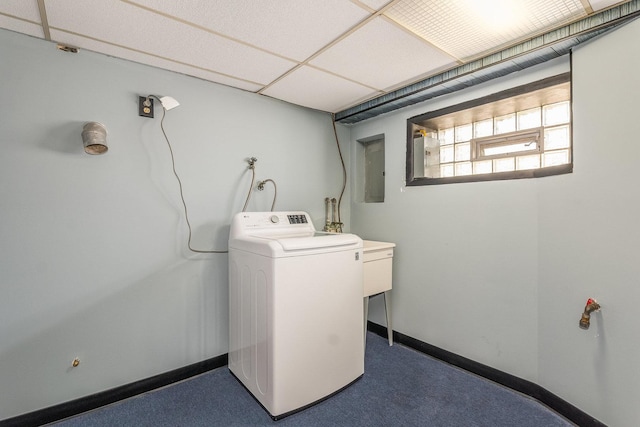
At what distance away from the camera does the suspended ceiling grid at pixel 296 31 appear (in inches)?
52.3

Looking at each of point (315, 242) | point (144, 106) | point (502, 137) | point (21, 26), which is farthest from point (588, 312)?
point (21, 26)

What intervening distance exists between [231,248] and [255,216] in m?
0.28

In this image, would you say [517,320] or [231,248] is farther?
[231,248]

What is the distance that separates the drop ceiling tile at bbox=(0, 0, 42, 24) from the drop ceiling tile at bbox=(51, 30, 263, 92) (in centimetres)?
11

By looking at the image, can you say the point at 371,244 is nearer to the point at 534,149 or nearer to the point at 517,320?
the point at 517,320

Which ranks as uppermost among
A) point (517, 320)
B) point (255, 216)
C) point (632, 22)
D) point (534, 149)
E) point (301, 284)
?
point (632, 22)

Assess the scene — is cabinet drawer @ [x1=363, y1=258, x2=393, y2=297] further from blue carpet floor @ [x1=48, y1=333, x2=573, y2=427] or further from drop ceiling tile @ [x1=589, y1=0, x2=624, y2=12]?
drop ceiling tile @ [x1=589, y1=0, x2=624, y2=12]

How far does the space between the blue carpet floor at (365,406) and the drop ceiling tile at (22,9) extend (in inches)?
80.7

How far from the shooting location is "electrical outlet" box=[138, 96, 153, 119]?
1.87 m

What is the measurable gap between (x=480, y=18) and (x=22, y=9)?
2100 millimetres

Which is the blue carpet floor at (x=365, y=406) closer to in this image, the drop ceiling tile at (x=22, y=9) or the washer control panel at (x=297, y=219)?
the washer control panel at (x=297, y=219)

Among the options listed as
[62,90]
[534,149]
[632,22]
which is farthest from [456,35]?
[62,90]

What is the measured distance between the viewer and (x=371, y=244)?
8.26 ft

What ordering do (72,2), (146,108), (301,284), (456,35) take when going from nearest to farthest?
(72,2) < (456,35) < (301,284) < (146,108)
